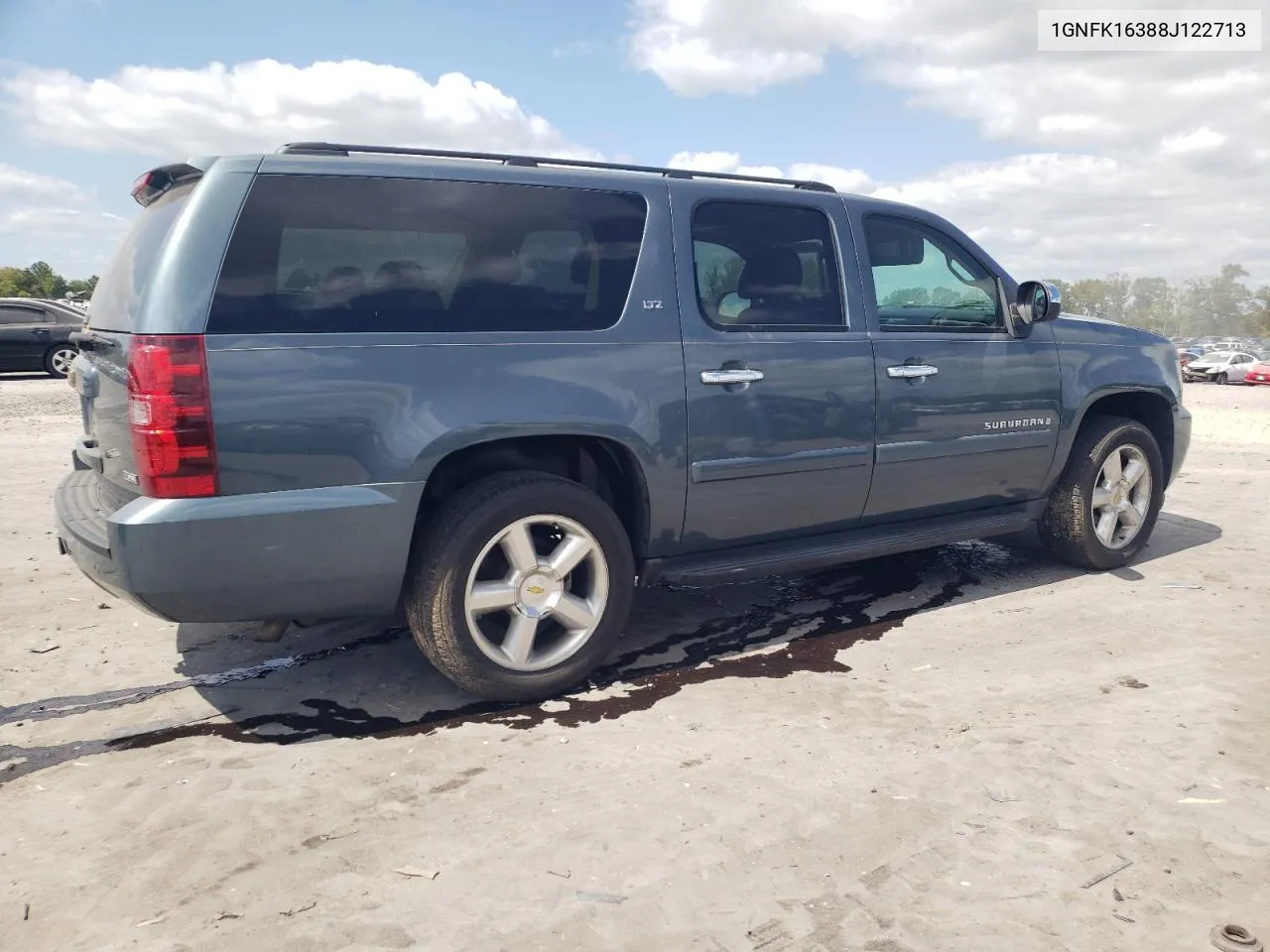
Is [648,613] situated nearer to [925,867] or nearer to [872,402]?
[872,402]

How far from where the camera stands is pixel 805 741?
10.3 ft

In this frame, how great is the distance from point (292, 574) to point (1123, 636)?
11.4 ft

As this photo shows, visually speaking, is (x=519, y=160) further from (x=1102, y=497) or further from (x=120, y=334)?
(x=1102, y=497)

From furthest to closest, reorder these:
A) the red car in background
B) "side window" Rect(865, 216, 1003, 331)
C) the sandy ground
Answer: the red car in background → "side window" Rect(865, 216, 1003, 331) → the sandy ground

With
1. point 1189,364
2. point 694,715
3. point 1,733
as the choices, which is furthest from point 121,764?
point 1189,364

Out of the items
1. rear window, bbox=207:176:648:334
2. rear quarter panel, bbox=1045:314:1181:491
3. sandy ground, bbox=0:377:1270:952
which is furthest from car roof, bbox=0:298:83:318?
rear quarter panel, bbox=1045:314:1181:491

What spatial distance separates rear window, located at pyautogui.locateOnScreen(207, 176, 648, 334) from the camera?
298 centimetres

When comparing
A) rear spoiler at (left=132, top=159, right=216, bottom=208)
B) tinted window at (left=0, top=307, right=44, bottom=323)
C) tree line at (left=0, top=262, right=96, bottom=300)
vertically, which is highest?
tree line at (left=0, top=262, right=96, bottom=300)

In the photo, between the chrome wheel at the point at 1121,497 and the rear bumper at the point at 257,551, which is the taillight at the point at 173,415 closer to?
the rear bumper at the point at 257,551

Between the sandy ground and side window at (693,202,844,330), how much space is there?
55.6 inches

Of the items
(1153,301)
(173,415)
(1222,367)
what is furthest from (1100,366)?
(1153,301)

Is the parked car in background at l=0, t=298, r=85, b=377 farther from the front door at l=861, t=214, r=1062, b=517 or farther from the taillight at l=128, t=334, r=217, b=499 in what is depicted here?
the front door at l=861, t=214, r=1062, b=517

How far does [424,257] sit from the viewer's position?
3.22 metres

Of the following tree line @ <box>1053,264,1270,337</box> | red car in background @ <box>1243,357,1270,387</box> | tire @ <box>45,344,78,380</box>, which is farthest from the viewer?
tree line @ <box>1053,264,1270,337</box>
